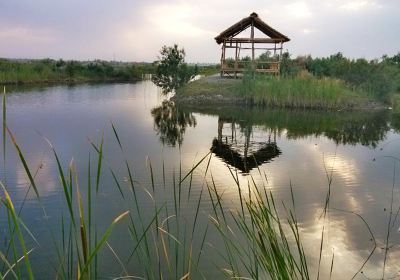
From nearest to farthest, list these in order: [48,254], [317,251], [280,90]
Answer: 1. [48,254]
2. [317,251]
3. [280,90]

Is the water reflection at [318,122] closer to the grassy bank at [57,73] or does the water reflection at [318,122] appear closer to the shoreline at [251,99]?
the shoreline at [251,99]

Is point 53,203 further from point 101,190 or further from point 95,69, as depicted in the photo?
point 95,69

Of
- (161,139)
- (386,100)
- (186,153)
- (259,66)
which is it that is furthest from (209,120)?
(386,100)

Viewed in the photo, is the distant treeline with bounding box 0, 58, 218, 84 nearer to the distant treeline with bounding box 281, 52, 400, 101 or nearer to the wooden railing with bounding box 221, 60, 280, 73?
the wooden railing with bounding box 221, 60, 280, 73

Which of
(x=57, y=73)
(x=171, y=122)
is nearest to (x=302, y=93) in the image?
(x=171, y=122)

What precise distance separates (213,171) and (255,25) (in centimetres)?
1757

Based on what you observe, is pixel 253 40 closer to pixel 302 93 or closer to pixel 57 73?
pixel 302 93

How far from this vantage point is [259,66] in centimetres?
2572

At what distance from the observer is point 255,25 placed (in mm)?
24172

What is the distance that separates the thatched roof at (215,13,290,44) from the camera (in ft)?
76.3

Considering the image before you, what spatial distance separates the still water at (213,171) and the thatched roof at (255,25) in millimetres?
6206

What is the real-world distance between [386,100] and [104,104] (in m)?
16.3

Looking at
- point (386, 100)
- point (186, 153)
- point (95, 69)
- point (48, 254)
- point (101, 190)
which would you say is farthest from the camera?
point (95, 69)

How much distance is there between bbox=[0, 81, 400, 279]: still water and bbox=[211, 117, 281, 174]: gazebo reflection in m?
0.05
